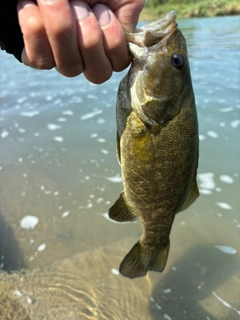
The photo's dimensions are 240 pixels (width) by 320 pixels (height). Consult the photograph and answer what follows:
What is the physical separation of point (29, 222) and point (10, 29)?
9.70 feet

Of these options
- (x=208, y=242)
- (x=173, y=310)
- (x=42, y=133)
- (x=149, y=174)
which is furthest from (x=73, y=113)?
(x=149, y=174)

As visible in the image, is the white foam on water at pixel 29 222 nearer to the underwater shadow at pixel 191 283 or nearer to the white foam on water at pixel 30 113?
the underwater shadow at pixel 191 283

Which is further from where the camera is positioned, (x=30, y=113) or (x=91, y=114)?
(x=30, y=113)

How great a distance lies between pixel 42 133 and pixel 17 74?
6.12m

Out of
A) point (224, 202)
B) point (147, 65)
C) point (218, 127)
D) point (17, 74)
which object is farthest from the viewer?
point (17, 74)

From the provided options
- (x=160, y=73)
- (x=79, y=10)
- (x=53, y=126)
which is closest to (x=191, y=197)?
(x=160, y=73)

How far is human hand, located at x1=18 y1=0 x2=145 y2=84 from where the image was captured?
129 centimetres

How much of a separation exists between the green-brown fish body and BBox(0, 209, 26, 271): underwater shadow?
2.08 meters

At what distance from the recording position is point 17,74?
38.0 feet

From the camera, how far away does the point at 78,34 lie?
1352 millimetres

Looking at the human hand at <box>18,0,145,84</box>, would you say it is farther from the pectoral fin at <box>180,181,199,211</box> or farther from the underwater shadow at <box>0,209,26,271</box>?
the underwater shadow at <box>0,209,26,271</box>

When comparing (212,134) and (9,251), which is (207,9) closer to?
(212,134)

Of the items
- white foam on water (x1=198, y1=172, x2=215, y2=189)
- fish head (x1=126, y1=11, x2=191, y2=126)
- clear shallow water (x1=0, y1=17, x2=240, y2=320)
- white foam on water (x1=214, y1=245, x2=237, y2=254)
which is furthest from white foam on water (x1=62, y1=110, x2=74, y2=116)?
fish head (x1=126, y1=11, x2=191, y2=126)

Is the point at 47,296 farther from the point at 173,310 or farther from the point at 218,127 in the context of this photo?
the point at 218,127
